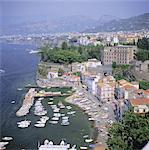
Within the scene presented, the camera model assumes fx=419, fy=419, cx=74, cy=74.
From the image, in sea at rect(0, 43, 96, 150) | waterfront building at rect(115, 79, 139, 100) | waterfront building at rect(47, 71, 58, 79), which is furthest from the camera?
waterfront building at rect(47, 71, 58, 79)

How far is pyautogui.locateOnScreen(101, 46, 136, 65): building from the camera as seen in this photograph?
12.1 metres

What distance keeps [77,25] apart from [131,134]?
4739 cm

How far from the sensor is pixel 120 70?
11227 mm

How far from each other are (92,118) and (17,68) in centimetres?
716

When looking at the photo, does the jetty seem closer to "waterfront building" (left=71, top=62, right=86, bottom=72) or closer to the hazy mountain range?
"waterfront building" (left=71, top=62, right=86, bottom=72)

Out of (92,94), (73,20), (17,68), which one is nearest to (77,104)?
(92,94)

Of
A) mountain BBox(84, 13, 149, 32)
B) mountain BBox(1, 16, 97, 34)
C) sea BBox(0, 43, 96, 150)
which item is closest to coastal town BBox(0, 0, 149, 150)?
sea BBox(0, 43, 96, 150)

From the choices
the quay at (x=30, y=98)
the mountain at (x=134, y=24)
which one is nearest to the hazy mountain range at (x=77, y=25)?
the mountain at (x=134, y=24)

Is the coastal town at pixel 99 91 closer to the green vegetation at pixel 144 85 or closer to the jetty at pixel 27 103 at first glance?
the jetty at pixel 27 103

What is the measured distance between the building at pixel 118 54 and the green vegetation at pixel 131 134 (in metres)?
7.83

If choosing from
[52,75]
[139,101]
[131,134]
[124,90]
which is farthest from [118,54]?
[131,134]

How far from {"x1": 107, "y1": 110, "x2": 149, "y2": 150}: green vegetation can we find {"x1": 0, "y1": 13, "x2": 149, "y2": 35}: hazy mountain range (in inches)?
957

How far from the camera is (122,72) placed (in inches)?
433

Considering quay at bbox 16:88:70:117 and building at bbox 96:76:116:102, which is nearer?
quay at bbox 16:88:70:117
